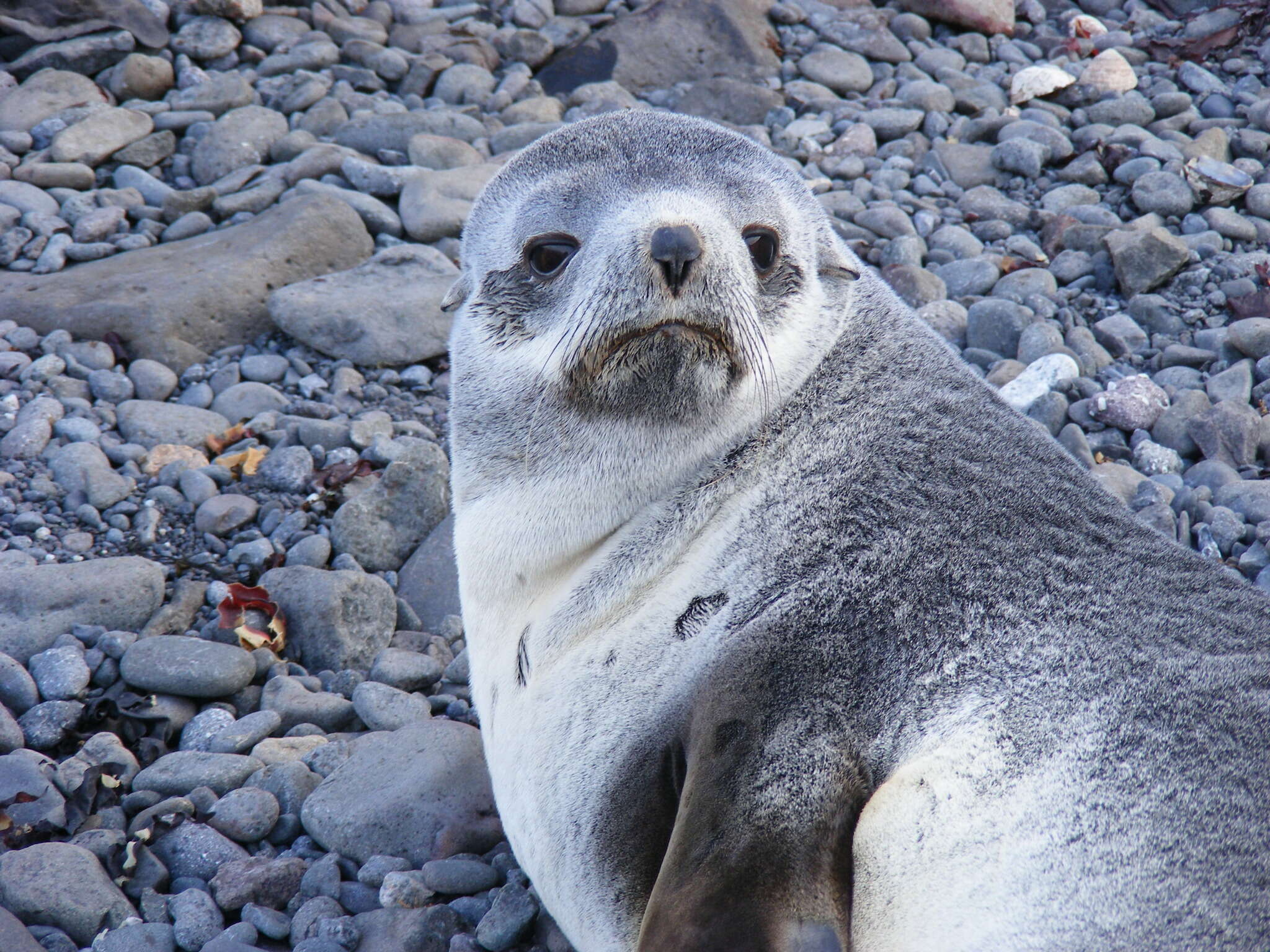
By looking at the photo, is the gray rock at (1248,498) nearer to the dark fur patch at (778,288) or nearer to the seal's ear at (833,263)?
the seal's ear at (833,263)

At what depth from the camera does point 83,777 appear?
3.74 metres

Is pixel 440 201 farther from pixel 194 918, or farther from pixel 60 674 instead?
pixel 194 918

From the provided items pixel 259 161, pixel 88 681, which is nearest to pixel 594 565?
pixel 88 681

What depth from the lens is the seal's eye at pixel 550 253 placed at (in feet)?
10.8

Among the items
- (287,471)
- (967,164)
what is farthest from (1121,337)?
(287,471)

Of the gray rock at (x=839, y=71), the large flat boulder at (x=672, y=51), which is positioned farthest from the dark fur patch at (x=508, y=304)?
the gray rock at (x=839, y=71)

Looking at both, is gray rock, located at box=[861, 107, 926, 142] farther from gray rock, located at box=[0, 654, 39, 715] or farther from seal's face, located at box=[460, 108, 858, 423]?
gray rock, located at box=[0, 654, 39, 715]

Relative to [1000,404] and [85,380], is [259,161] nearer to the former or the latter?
[85,380]

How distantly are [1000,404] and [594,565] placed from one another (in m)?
1.24

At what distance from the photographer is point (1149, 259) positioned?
627cm

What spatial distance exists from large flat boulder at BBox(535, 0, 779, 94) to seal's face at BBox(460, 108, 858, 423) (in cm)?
528

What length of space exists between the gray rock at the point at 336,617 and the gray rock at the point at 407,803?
68cm

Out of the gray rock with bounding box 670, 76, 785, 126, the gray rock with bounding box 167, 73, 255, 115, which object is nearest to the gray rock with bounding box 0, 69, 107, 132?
the gray rock with bounding box 167, 73, 255, 115

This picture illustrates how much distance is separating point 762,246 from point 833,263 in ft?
1.00
